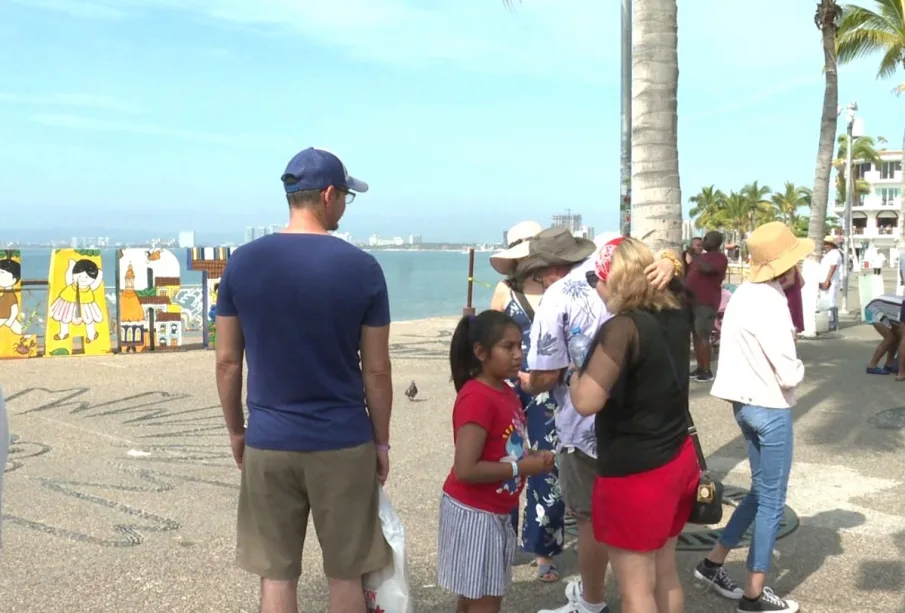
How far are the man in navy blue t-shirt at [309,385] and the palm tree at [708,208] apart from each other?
368 ft

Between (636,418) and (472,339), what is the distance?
2.42ft

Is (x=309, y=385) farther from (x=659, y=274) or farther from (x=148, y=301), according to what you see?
(x=148, y=301)

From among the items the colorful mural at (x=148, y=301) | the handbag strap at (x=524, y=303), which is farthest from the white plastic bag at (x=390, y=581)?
the colorful mural at (x=148, y=301)

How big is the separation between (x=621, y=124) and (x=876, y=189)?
97.2 metres

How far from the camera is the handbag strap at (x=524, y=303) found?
13.8 ft

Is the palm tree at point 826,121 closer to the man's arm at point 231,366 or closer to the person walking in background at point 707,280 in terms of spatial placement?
the person walking in background at point 707,280

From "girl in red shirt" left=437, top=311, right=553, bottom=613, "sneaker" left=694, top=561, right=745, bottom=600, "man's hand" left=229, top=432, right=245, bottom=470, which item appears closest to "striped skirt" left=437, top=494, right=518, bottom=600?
"girl in red shirt" left=437, top=311, right=553, bottom=613

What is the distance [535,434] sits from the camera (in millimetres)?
4254

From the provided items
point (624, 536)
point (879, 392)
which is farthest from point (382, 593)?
point (879, 392)

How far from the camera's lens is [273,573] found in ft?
9.83

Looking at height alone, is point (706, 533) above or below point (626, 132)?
below

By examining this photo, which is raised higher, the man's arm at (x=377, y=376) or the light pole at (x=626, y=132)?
the light pole at (x=626, y=132)

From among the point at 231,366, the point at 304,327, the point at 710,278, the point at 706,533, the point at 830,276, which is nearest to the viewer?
the point at 304,327

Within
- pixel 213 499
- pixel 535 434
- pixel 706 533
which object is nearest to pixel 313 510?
pixel 535 434
